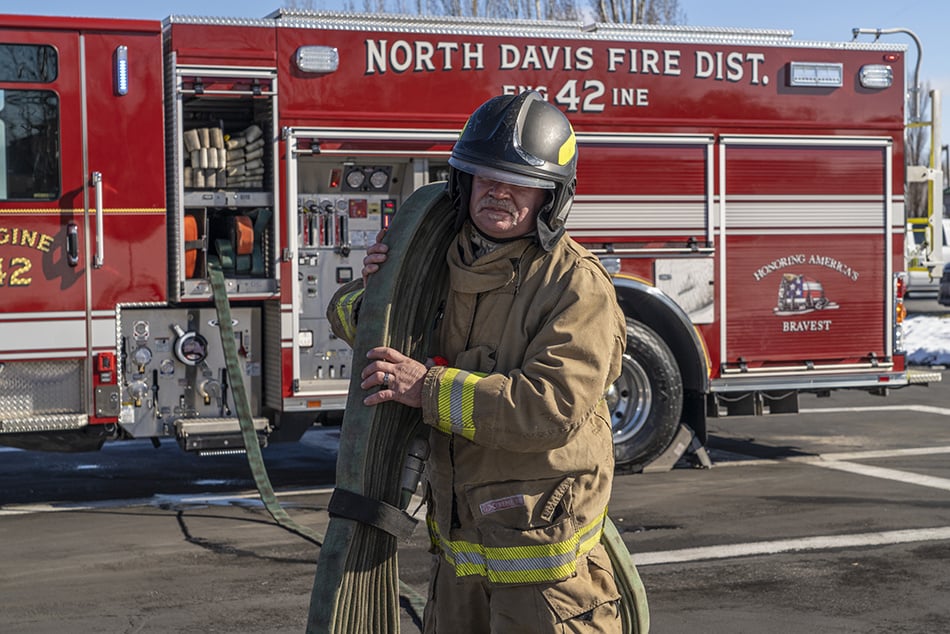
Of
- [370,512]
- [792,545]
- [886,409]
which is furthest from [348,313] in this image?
[886,409]

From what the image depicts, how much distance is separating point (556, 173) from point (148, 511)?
534cm

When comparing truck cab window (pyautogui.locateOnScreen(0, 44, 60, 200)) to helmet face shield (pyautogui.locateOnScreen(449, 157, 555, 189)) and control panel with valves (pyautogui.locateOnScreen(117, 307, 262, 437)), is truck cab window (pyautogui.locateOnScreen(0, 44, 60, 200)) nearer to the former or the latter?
control panel with valves (pyautogui.locateOnScreen(117, 307, 262, 437))

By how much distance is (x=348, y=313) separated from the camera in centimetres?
335

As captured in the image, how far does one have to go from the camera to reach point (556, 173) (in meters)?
3.02

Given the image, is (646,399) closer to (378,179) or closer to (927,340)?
(378,179)

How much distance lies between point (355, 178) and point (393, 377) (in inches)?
219

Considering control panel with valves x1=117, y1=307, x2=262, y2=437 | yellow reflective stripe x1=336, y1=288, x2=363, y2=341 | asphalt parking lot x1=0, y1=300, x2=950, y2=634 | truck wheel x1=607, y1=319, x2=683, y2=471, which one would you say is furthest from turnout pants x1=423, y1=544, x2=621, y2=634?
truck wheel x1=607, y1=319, x2=683, y2=471

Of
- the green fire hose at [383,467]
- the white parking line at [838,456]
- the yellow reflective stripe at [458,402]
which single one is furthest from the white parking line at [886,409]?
the yellow reflective stripe at [458,402]

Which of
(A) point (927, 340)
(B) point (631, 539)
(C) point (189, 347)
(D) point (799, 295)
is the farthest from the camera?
(A) point (927, 340)

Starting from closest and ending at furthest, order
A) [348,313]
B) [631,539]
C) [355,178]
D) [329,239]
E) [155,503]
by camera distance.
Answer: [348,313] → [631,539] → [155,503] → [329,239] → [355,178]

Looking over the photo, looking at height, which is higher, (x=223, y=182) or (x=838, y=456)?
(x=223, y=182)

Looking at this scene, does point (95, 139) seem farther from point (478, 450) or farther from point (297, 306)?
point (478, 450)

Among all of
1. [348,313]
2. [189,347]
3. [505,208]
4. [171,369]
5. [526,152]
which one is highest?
[526,152]

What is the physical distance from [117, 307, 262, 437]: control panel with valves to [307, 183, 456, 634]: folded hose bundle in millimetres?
4743
